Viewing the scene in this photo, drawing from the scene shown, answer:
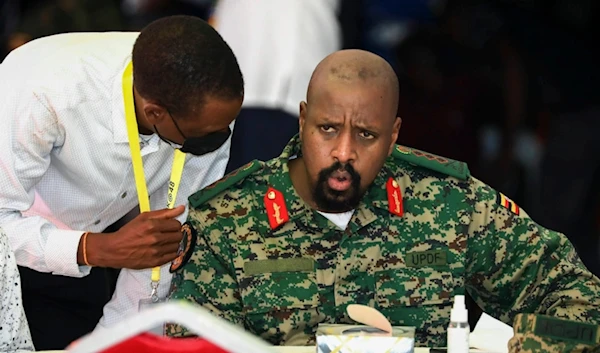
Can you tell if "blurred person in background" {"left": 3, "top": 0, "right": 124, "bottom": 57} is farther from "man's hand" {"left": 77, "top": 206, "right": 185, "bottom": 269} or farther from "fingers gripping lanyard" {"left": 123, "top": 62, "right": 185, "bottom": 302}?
"man's hand" {"left": 77, "top": 206, "right": 185, "bottom": 269}

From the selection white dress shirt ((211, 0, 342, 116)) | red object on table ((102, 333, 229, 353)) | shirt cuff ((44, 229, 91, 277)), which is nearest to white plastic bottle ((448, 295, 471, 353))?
red object on table ((102, 333, 229, 353))

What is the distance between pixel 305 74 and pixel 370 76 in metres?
1.18

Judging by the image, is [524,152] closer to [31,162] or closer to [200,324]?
[31,162]

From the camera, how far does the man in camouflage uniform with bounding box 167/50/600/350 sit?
3047mm

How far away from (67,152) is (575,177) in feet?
6.84

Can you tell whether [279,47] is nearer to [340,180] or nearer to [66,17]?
[66,17]

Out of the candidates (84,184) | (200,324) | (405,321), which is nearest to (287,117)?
(84,184)

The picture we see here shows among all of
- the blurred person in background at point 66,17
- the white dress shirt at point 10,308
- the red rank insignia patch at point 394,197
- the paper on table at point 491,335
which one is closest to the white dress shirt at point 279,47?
the blurred person in background at point 66,17

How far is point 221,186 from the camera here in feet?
10.5

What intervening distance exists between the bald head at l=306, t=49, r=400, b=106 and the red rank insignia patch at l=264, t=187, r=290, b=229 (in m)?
0.27

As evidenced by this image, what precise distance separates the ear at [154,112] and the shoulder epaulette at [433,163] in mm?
643

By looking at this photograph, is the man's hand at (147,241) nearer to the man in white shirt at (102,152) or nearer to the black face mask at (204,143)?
the man in white shirt at (102,152)

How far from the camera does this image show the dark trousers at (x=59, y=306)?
3.61 meters

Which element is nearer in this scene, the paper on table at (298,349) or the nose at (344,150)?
the paper on table at (298,349)
